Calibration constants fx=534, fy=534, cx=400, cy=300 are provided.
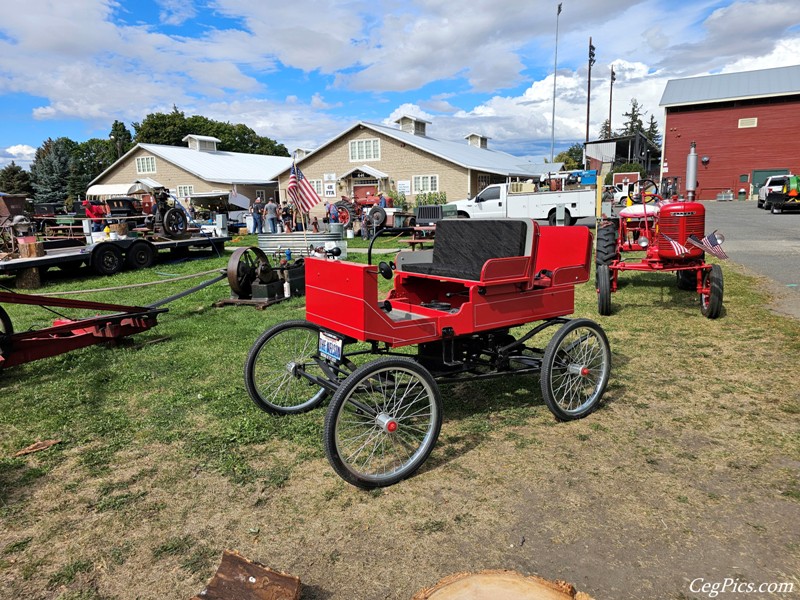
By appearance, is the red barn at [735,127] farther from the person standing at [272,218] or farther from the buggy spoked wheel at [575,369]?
the buggy spoked wheel at [575,369]

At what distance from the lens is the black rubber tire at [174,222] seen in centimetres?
1577

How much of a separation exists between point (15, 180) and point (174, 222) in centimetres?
4754

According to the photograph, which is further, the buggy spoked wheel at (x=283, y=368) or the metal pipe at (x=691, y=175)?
the metal pipe at (x=691, y=175)

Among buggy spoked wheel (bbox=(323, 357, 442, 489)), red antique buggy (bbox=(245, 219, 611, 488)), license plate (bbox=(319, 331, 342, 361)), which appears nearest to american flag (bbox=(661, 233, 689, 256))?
red antique buggy (bbox=(245, 219, 611, 488))

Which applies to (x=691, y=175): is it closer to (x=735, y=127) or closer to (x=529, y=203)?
(x=529, y=203)

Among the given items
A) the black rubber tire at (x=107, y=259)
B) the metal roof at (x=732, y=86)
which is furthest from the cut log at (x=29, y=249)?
the metal roof at (x=732, y=86)

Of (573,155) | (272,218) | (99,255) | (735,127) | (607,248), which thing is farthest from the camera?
(573,155)

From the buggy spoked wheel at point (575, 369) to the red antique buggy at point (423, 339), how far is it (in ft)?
0.03

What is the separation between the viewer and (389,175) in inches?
1309

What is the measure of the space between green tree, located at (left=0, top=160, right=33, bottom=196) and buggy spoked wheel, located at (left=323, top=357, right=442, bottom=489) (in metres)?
60.2

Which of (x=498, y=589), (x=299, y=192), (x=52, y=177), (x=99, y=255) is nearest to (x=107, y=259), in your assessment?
(x=99, y=255)

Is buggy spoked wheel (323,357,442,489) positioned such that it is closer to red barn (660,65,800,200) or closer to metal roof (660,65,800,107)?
red barn (660,65,800,200)

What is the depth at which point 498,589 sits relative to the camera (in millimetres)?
2086

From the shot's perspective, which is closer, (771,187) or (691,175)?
(691,175)
